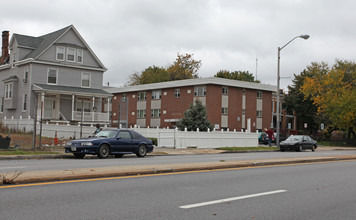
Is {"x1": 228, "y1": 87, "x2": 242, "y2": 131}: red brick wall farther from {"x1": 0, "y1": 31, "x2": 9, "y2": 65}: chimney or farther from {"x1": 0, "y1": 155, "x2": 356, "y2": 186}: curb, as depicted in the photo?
{"x1": 0, "y1": 155, "x2": 356, "y2": 186}: curb

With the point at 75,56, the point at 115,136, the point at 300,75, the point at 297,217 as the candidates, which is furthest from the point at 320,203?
the point at 300,75

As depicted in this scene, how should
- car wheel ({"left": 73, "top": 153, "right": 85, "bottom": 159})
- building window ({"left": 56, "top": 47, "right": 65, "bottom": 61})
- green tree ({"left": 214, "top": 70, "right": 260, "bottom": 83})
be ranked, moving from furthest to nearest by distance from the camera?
green tree ({"left": 214, "top": 70, "right": 260, "bottom": 83}) → building window ({"left": 56, "top": 47, "right": 65, "bottom": 61}) → car wheel ({"left": 73, "top": 153, "right": 85, "bottom": 159})

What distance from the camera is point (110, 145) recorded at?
19.0 meters

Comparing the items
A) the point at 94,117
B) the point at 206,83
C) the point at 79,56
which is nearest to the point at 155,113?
the point at 206,83

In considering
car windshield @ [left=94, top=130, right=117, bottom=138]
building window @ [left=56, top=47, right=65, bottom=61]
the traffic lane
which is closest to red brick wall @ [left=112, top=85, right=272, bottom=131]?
building window @ [left=56, top=47, right=65, bottom=61]

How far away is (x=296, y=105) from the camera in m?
66.4

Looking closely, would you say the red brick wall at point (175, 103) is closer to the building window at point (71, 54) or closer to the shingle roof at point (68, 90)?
Result: the shingle roof at point (68, 90)

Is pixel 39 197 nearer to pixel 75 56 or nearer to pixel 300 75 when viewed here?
pixel 75 56

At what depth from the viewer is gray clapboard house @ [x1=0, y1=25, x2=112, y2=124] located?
3838 cm

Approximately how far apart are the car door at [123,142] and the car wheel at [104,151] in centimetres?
→ 35

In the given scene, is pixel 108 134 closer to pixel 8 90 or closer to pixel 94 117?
pixel 94 117

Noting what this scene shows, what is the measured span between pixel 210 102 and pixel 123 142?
30565 mm

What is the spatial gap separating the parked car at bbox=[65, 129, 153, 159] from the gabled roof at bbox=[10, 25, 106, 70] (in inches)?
884

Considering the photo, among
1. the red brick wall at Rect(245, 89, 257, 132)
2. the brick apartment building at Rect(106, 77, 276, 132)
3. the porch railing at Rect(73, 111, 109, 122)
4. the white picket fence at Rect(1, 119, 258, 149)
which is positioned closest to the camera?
the white picket fence at Rect(1, 119, 258, 149)
